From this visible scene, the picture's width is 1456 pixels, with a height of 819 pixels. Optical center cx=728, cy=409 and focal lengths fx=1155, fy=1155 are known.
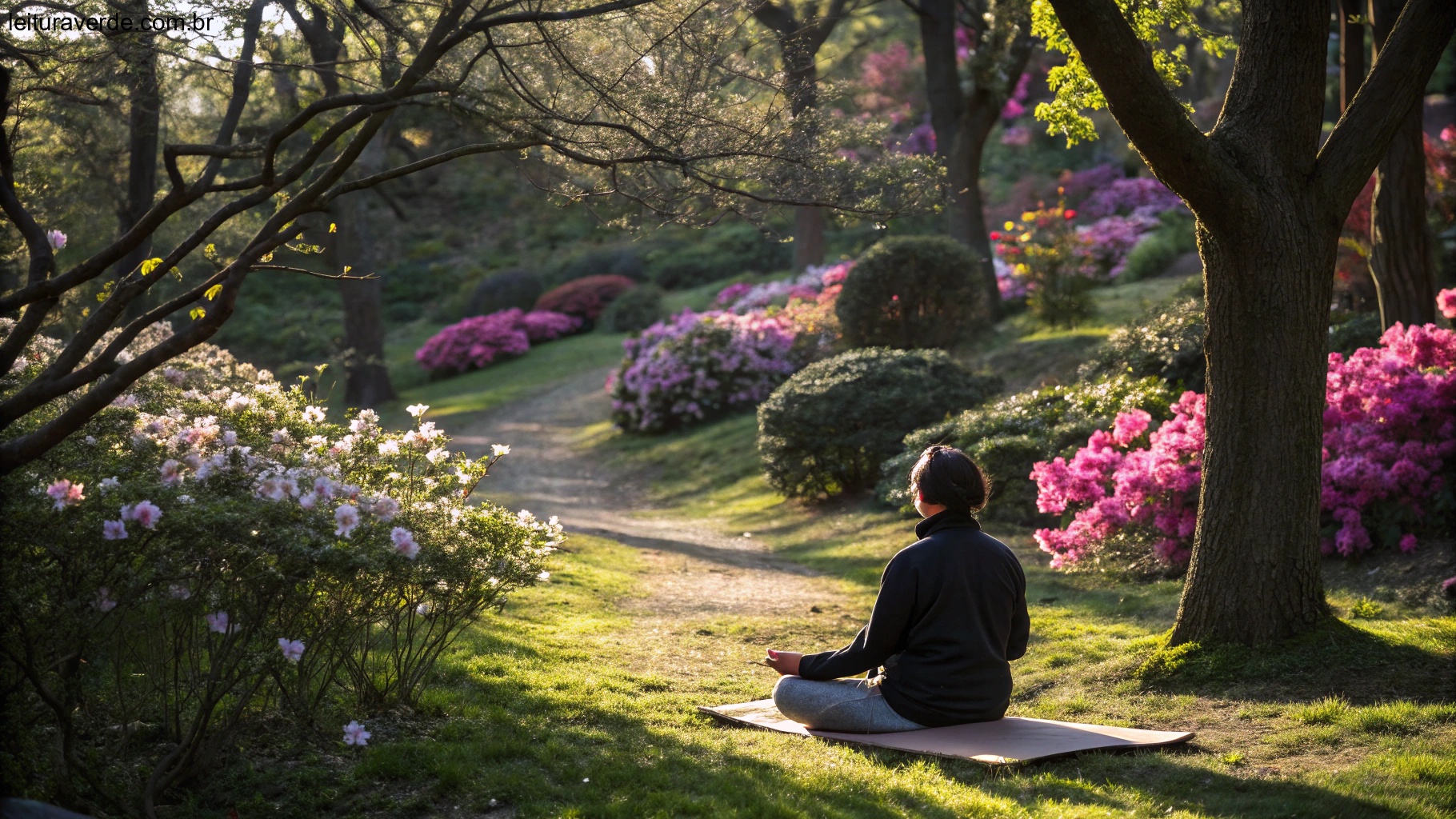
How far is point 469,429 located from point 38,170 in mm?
10222

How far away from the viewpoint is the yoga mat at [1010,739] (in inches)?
169

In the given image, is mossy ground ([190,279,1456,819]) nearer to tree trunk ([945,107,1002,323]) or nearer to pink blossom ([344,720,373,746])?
pink blossom ([344,720,373,746])

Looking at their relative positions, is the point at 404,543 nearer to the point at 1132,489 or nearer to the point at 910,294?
the point at 1132,489

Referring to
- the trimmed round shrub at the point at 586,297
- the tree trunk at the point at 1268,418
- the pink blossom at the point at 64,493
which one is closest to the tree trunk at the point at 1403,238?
the tree trunk at the point at 1268,418

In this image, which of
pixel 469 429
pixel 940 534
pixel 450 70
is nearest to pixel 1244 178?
pixel 940 534

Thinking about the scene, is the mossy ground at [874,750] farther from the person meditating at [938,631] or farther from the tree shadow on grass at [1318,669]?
the person meditating at [938,631]

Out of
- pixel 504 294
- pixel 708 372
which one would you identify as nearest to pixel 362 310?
pixel 708 372

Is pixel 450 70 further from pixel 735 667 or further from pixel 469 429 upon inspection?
pixel 469 429


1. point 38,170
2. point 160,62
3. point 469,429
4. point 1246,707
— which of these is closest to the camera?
point 1246,707

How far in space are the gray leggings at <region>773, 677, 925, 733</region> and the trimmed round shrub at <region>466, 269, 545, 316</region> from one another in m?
24.5

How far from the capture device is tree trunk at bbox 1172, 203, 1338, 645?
527 centimetres

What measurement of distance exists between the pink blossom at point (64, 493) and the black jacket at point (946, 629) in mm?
2764

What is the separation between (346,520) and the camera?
3.84m

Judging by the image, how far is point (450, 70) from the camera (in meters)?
6.25
